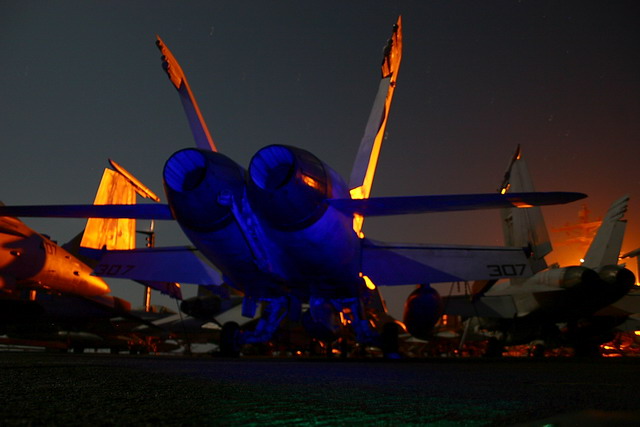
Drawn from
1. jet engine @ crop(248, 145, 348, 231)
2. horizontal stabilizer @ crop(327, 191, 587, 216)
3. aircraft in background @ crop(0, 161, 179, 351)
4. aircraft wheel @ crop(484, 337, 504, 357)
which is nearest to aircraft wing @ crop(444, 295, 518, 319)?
aircraft wheel @ crop(484, 337, 504, 357)

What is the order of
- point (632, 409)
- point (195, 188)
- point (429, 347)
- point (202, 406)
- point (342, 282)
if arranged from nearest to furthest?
point (202, 406) < point (632, 409) < point (195, 188) < point (342, 282) < point (429, 347)

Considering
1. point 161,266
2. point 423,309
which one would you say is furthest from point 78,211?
point 423,309

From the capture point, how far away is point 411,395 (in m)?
2.03

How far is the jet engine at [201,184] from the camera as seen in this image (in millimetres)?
5443

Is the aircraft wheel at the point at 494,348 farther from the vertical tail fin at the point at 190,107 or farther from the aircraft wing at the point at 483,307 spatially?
the vertical tail fin at the point at 190,107

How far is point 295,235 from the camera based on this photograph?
586 cm

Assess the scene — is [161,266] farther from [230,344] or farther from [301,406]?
[301,406]

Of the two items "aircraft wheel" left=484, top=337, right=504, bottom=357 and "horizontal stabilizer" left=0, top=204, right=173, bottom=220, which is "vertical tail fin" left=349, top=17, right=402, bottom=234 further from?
"aircraft wheel" left=484, top=337, right=504, bottom=357

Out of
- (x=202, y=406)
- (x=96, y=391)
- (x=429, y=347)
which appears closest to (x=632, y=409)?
(x=202, y=406)

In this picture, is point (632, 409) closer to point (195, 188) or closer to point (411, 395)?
point (411, 395)

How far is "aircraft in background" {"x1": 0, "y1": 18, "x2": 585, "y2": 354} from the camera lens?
17.5 ft

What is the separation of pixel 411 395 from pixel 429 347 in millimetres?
27601

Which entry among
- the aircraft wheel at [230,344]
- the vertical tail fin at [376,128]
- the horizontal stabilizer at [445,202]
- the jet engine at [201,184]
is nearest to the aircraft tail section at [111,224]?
the aircraft wheel at [230,344]

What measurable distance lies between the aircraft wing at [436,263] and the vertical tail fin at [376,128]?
810mm
